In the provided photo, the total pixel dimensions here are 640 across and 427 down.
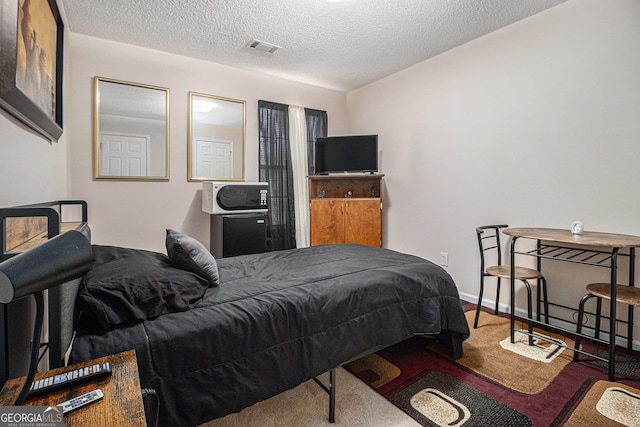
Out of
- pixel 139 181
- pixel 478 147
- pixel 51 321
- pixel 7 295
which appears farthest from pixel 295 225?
pixel 7 295

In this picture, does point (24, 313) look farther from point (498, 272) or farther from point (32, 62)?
point (498, 272)

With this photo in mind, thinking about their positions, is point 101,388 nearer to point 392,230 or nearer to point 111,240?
point 111,240

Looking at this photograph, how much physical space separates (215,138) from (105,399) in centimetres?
329

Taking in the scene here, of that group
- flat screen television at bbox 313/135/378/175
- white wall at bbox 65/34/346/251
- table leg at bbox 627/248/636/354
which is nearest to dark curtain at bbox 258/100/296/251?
white wall at bbox 65/34/346/251

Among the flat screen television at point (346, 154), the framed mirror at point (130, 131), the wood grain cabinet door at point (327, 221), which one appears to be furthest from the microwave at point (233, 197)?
the flat screen television at point (346, 154)

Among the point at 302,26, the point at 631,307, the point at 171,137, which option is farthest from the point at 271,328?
the point at 171,137

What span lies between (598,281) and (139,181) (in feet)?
13.2

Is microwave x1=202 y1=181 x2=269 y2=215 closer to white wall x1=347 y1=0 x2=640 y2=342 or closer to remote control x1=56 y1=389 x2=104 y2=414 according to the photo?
white wall x1=347 y1=0 x2=640 y2=342

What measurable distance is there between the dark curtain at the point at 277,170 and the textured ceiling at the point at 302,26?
24.3 inches

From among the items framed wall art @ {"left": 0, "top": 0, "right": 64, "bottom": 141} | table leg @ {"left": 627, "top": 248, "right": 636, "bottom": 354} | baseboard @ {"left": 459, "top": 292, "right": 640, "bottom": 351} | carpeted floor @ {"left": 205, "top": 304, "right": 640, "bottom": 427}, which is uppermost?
framed wall art @ {"left": 0, "top": 0, "right": 64, "bottom": 141}

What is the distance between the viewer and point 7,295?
451mm

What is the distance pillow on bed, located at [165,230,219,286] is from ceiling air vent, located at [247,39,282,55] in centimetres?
225

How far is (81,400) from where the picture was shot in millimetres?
718

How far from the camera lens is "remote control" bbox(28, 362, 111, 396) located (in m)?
0.74
